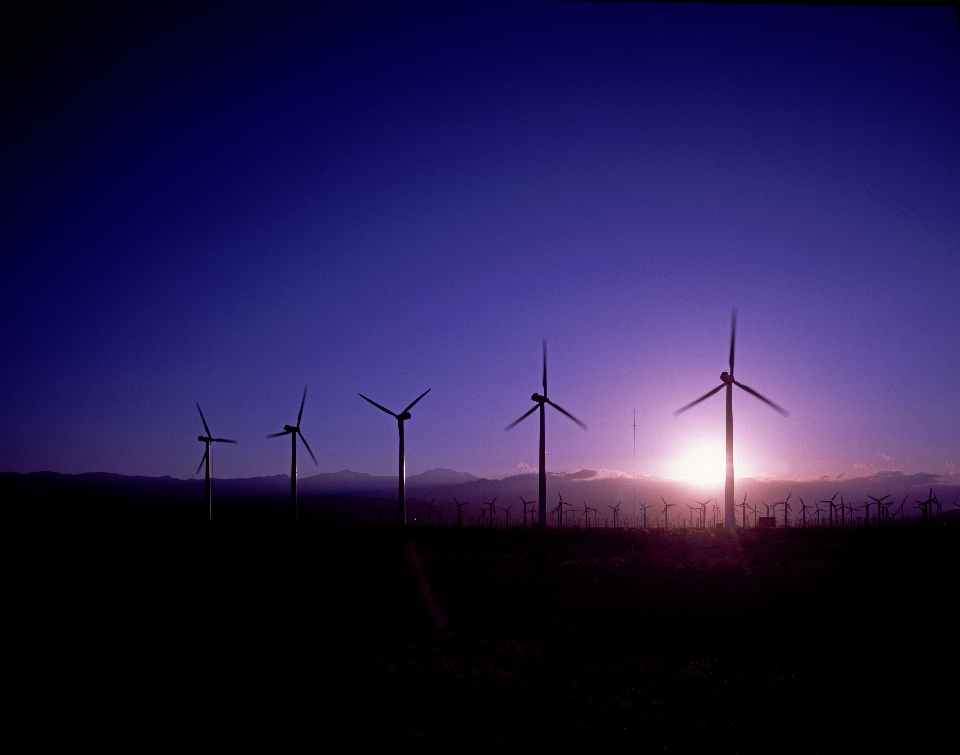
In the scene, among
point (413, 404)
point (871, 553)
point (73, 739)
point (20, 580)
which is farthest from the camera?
point (413, 404)

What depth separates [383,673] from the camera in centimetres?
2614

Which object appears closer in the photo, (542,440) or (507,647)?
(507,647)

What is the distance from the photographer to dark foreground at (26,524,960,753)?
20.6 metres

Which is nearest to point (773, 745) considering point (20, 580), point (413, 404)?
point (20, 580)

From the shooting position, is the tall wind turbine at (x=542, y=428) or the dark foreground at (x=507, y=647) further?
the tall wind turbine at (x=542, y=428)

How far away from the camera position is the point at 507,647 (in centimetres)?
3039

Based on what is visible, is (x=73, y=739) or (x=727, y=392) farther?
(x=727, y=392)

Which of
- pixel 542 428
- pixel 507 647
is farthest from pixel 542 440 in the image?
pixel 507 647

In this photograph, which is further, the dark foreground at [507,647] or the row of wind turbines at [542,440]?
the row of wind turbines at [542,440]

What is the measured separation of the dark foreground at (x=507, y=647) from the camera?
20562 mm

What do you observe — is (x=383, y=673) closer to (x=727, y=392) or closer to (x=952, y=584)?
(x=952, y=584)

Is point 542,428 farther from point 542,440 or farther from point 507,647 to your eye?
point 507,647

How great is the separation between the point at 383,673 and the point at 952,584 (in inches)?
1269

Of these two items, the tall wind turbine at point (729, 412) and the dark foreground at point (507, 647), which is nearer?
the dark foreground at point (507, 647)
